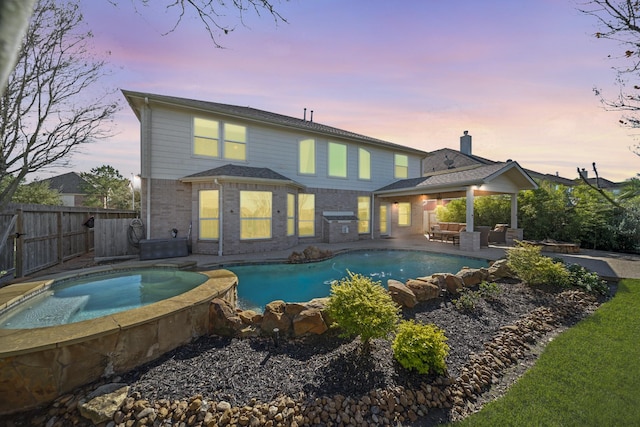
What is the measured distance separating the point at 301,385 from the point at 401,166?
15.7m

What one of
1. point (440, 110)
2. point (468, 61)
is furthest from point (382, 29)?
point (440, 110)

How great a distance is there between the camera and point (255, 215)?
10875mm

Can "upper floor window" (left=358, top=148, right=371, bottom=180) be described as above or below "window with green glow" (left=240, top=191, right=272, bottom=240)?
above

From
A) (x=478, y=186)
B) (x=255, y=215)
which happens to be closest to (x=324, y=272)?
(x=255, y=215)

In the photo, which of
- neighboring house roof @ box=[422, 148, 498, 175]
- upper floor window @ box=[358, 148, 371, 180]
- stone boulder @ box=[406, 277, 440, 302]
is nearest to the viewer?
stone boulder @ box=[406, 277, 440, 302]

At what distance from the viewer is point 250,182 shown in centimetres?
1049

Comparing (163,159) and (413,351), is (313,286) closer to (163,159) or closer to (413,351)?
(413,351)

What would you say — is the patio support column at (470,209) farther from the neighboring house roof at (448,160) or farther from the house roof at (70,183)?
the house roof at (70,183)

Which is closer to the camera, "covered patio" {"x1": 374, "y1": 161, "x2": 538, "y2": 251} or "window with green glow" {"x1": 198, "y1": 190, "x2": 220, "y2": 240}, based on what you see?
"window with green glow" {"x1": 198, "y1": 190, "x2": 220, "y2": 240}

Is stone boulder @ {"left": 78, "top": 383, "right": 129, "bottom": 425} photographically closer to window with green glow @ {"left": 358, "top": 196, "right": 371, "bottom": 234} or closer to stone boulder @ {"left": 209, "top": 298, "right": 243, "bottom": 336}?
stone boulder @ {"left": 209, "top": 298, "right": 243, "bottom": 336}

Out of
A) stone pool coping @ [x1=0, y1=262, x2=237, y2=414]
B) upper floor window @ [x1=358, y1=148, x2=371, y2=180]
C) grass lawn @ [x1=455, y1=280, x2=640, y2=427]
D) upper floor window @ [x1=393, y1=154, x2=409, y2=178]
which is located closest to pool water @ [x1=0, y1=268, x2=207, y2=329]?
stone pool coping @ [x1=0, y1=262, x2=237, y2=414]

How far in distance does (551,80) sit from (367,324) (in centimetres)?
869

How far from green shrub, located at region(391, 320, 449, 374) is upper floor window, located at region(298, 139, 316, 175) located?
10.9 m

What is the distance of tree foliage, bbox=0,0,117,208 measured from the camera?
5586 mm
